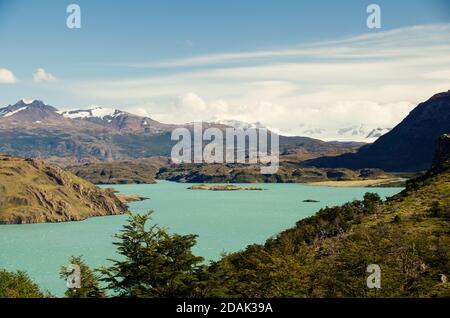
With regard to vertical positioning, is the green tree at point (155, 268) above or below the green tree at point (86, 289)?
above

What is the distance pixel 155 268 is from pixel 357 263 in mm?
22561

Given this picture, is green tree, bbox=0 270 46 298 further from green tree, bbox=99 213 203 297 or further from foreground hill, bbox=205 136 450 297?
foreground hill, bbox=205 136 450 297

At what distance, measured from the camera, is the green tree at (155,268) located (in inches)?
1837

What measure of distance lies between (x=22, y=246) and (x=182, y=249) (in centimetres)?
15930

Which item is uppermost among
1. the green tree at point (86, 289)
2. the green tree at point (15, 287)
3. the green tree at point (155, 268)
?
the green tree at point (155, 268)

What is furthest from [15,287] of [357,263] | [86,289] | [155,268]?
[357,263]

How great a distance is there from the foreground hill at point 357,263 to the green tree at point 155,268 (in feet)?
8.34

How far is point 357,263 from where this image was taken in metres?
54.6

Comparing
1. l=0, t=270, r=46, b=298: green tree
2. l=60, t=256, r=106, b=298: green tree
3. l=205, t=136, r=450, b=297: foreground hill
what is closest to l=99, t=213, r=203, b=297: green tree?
l=60, t=256, r=106, b=298: green tree

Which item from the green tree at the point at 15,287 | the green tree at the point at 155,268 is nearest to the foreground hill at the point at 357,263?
the green tree at the point at 155,268

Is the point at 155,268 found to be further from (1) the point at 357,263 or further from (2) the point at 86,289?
(1) the point at 357,263

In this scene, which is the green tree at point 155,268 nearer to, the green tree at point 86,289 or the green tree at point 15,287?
the green tree at point 86,289

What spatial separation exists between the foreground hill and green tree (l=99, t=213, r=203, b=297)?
2542mm
